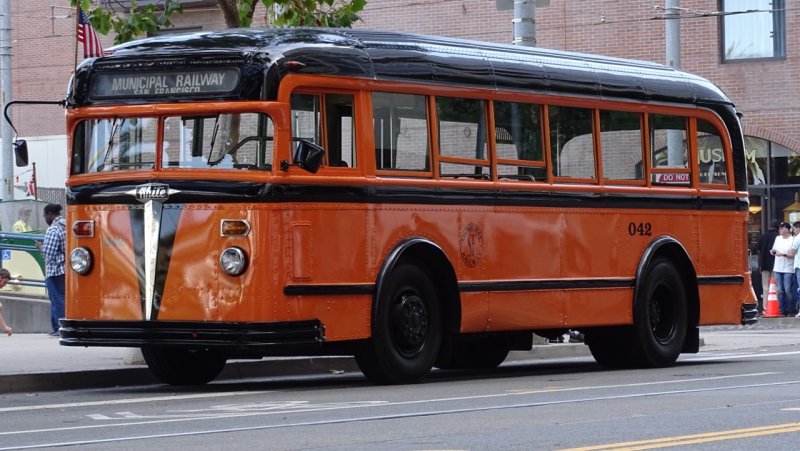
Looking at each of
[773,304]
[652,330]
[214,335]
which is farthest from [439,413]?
[773,304]

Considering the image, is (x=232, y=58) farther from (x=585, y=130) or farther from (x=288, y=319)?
(x=585, y=130)

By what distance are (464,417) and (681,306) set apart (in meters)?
7.21

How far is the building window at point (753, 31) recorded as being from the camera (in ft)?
108

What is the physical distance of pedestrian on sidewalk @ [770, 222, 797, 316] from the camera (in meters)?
29.4

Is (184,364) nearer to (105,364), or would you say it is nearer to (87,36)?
(105,364)

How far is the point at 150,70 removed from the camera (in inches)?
557

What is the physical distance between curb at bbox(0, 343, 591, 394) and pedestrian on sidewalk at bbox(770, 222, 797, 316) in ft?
44.2

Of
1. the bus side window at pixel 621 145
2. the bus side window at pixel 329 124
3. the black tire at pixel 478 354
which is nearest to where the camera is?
the bus side window at pixel 329 124

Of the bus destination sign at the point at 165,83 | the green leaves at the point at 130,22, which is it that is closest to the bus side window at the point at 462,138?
the bus destination sign at the point at 165,83

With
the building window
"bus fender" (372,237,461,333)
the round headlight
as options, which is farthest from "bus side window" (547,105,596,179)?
the building window

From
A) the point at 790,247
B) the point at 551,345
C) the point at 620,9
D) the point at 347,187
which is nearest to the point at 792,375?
the point at 347,187

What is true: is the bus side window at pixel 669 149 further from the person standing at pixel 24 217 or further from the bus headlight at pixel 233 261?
the person standing at pixel 24 217

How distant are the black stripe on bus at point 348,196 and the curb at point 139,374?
166cm

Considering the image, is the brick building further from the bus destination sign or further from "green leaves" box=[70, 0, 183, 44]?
the bus destination sign
